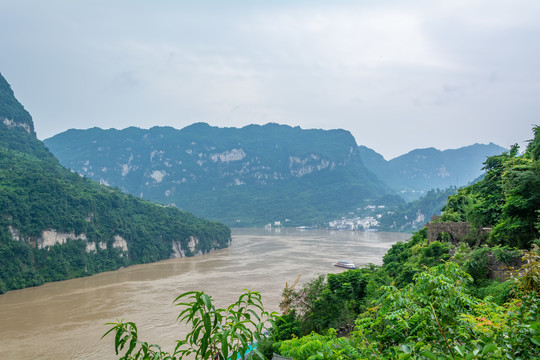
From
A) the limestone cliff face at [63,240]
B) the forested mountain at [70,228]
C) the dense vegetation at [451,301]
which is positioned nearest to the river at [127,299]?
the forested mountain at [70,228]

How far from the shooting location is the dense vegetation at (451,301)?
10.0ft

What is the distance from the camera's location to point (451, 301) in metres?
3.90

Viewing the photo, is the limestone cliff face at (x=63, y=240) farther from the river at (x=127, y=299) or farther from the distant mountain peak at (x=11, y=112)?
the distant mountain peak at (x=11, y=112)

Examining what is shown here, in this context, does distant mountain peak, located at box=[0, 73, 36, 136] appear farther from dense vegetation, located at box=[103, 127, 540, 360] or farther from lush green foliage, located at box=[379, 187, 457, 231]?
lush green foliage, located at box=[379, 187, 457, 231]

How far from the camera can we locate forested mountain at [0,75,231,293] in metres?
42.5

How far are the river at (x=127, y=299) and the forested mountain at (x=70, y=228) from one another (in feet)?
10.4

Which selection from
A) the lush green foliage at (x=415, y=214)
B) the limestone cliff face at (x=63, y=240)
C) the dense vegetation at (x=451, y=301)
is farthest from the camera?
the lush green foliage at (x=415, y=214)

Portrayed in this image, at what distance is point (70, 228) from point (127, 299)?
2281 centimetres

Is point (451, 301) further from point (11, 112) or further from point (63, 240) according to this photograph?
point (11, 112)

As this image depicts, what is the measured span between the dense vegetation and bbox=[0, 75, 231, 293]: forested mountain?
1327 inches

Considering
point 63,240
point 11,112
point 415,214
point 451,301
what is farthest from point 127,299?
point 415,214

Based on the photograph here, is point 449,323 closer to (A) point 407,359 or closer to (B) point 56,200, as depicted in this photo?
(A) point 407,359

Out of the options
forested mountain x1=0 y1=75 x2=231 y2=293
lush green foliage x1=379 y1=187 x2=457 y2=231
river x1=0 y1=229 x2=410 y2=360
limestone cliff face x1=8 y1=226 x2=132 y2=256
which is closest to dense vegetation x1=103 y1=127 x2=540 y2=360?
river x1=0 y1=229 x2=410 y2=360

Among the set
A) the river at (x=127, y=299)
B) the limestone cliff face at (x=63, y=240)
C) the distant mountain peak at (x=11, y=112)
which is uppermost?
the distant mountain peak at (x=11, y=112)
